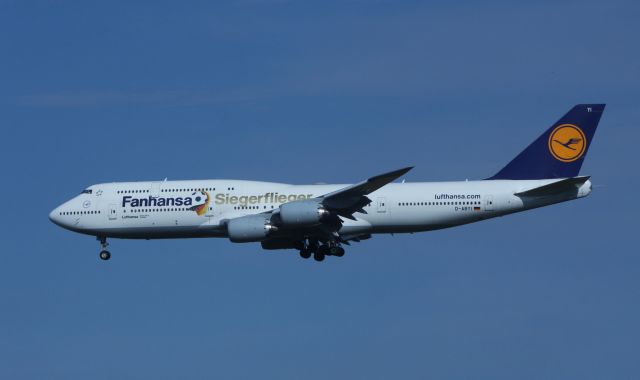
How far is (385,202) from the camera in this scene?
62.7 m

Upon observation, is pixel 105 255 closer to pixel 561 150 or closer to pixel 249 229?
pixel 249 229

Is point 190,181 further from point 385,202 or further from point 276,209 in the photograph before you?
point 385,202

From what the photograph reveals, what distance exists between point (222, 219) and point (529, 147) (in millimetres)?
15379

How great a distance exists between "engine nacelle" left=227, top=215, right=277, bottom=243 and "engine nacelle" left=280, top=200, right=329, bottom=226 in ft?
3.92

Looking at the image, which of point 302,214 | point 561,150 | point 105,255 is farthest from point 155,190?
point 561,150

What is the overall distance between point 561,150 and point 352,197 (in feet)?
36.7

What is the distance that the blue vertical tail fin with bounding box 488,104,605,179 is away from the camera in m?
64.2

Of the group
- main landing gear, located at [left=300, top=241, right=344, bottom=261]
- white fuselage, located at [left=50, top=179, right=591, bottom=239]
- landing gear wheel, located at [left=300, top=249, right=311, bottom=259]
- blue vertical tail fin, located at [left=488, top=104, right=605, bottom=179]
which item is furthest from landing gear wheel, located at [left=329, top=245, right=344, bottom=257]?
blue vertical tail fin, located at [left=488, top=104, right=605, bottom=179]

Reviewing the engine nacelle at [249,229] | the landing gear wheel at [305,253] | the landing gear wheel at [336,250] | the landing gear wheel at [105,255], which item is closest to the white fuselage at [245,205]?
the landing gear wheel at [336,250]

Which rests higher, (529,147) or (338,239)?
(529,147)

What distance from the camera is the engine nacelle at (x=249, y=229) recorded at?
61344 mm

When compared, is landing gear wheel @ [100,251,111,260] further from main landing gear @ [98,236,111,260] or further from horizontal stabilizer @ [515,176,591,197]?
horizontal stabilizer @ [515,176,591,197]

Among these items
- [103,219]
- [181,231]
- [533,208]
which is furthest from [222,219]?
[533,208]

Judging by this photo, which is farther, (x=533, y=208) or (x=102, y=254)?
(x=102, y=254)
